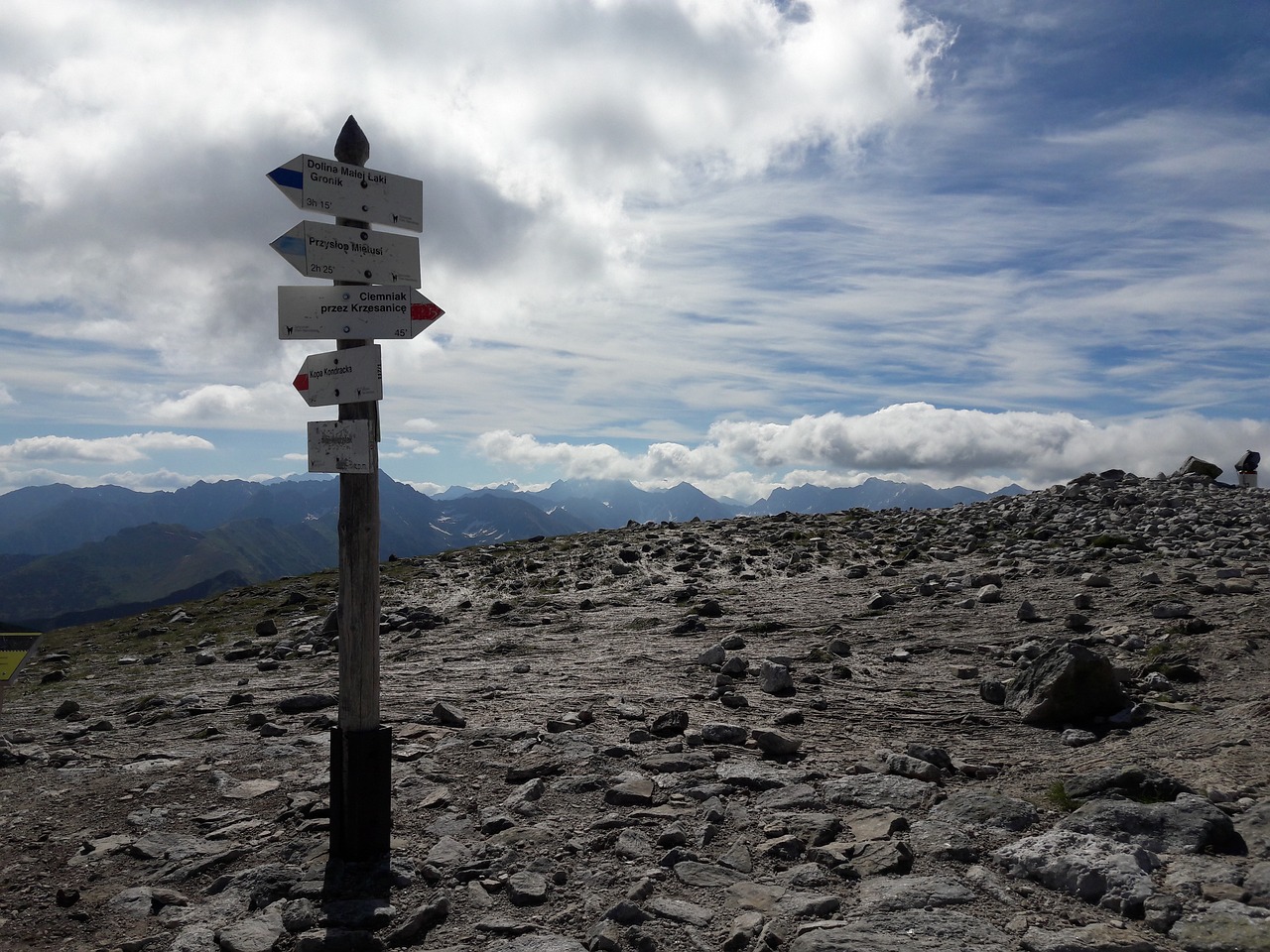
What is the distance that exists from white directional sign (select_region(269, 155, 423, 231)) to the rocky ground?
6173mm

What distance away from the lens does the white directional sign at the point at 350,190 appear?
734cm

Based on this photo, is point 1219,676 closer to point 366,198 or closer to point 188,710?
point 366,198

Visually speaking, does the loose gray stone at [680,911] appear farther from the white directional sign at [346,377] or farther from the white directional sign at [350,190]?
the white directional sign at [350,190]

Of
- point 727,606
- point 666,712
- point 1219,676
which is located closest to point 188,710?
point 666,712

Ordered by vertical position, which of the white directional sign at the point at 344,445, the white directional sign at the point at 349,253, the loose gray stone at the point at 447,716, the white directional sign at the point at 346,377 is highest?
the white directional sign at the point at 349,253

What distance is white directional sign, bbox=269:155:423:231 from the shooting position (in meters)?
7.34

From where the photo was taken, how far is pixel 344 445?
24.5 feet

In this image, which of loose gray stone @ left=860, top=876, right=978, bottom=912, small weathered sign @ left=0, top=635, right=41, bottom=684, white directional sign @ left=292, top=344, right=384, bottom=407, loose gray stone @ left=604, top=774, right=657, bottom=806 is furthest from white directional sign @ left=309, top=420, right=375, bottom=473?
loose gray stone @ left=860, top=876, right=978, bottom=912

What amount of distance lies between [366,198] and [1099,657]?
10364mm

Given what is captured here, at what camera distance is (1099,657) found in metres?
10.4

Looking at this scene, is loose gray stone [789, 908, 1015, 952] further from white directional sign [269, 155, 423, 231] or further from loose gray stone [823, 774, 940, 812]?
white directional sign [269, 155, 423, 231]

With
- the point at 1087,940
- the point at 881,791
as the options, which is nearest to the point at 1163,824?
the point at 1087,940

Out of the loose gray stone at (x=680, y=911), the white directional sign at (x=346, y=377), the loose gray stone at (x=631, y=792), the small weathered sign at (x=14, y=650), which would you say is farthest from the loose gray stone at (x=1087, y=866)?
the small weathered sign at (x=14, y=650)

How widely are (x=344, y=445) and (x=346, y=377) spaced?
2.11 ft
